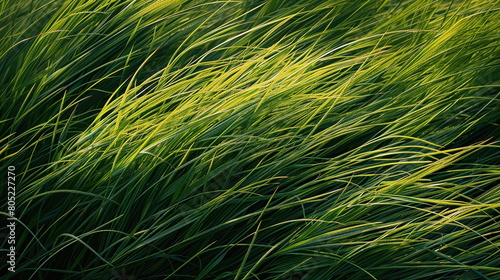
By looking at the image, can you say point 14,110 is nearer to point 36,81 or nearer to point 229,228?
point 36,81

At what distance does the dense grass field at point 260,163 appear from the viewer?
1.23m

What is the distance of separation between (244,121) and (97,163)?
0.43m

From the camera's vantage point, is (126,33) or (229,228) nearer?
(229,228)

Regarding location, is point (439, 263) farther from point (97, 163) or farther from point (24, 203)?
point (24, 203)

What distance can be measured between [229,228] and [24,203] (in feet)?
1.93

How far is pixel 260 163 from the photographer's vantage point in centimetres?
135

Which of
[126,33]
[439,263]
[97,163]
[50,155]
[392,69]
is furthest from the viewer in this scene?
[126,33]

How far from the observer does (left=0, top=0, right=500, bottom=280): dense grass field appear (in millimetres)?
1231

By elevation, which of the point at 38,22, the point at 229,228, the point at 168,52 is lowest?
the point at 229,228

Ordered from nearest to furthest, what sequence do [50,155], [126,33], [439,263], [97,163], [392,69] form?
[439,263]
[97,163]
[50,155]
[392,69]
[126,33]

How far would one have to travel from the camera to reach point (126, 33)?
1.72m

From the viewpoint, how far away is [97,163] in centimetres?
132

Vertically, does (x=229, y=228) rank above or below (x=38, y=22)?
below

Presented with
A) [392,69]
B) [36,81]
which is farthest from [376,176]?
[36,81]
